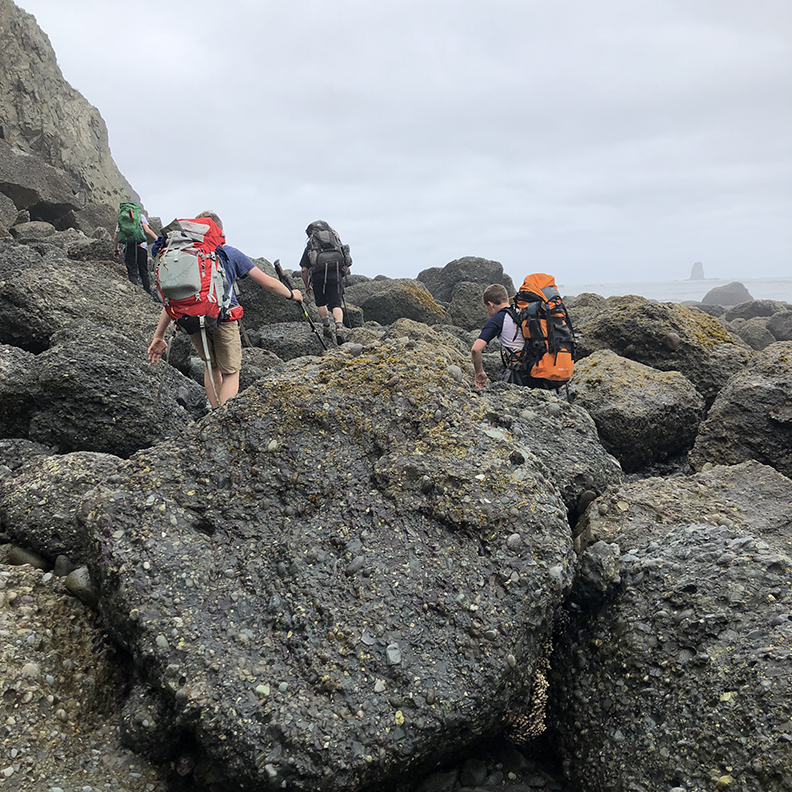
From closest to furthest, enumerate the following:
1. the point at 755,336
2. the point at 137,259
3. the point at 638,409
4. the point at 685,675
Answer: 1. the point at 685,675
2. the point at 638,409
3. the point at 137,259
4. the point at 755,336

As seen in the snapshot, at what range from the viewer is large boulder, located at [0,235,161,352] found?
9141mm

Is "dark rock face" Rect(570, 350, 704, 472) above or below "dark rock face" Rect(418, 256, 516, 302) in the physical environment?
below

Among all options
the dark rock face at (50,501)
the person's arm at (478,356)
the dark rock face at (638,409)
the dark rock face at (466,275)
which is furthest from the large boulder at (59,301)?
the dark rock face at (466,275)

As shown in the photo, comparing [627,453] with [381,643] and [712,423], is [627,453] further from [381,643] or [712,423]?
[381,643]

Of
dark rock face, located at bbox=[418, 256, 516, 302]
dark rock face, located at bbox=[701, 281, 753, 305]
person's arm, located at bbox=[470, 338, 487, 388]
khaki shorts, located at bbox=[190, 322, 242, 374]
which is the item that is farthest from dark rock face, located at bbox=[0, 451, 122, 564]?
dark rock face, located at bbox=[701, 281, 753, 305]

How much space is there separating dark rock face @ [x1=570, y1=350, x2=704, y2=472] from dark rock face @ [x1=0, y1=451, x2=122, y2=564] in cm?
645

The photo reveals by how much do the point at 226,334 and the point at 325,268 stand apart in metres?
6.84

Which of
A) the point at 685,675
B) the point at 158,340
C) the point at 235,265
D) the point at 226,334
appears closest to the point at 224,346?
the point at 226,334

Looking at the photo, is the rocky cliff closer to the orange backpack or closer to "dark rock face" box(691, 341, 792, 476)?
the orange backpack

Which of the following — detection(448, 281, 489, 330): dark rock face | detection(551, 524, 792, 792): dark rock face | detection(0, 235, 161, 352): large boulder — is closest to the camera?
detection(551, 524, 792, 792): dark rock face

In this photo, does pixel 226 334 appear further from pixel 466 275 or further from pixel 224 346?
pixel 466 275

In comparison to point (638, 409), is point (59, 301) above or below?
above

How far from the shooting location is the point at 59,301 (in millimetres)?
9492

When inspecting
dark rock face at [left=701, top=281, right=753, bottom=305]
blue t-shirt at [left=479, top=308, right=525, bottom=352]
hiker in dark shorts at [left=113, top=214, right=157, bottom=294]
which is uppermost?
dark rock face at [left=701, top=281, right=753, bottom=305]
